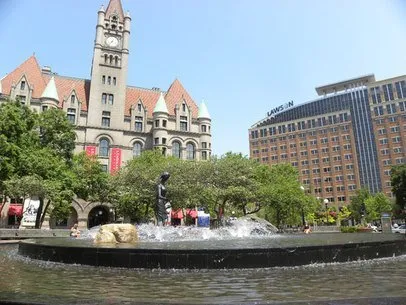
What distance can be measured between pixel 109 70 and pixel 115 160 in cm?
1693

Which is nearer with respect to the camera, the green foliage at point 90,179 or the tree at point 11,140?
the tree at point 11,140

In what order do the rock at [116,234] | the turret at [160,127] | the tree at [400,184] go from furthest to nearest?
the turret at [160,127]
the tree at [400,184]
the rock at [116,234]

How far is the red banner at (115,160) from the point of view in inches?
2188

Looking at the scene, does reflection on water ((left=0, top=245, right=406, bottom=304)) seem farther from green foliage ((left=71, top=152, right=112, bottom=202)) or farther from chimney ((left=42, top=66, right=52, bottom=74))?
chimney ((left=42, top=66, right=52, bottom=74))

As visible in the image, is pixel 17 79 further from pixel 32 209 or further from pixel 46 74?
pixel 32 209

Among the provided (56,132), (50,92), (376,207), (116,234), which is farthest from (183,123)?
(116,234)

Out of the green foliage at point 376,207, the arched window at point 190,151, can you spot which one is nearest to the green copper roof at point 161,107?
the arched window at point 190,151

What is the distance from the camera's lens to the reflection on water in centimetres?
555

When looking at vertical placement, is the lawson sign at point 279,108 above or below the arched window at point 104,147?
above

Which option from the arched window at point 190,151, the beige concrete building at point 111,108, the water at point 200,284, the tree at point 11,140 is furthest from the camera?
the arched window at point 190,151

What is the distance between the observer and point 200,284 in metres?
6.88

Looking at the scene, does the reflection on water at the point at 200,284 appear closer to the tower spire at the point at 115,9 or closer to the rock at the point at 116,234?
the rock at the point at 116,234

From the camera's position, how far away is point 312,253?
9688 mm

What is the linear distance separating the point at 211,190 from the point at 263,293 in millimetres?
29933
